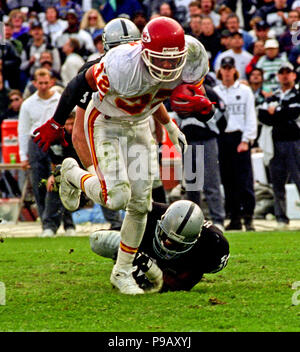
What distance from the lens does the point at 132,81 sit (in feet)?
16.1

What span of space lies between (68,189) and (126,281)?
96 centimetres

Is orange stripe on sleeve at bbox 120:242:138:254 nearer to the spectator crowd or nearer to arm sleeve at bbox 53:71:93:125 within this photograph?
arm sleeve at bbox 53:71:93:125

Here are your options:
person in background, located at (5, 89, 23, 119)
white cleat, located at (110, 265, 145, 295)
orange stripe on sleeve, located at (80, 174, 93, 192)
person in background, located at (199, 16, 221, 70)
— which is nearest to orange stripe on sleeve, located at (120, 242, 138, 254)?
white cleat, located at (110, 265, 145, 295)

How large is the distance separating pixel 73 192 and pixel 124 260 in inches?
33.3

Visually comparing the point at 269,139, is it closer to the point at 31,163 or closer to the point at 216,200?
the point at 216,200

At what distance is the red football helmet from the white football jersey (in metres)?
0.10

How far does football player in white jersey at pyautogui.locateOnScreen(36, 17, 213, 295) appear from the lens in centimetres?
482

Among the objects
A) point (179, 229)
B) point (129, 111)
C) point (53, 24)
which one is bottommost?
point (179, 229)

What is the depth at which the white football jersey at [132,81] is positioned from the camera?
16.1 ft

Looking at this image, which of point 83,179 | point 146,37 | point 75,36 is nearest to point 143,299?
point 83,179

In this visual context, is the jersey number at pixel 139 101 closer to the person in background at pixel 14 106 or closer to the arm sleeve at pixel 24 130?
the arm sleeve at pixel 24 130

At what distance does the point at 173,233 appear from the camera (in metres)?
4.98

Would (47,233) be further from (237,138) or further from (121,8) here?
(121,8)
